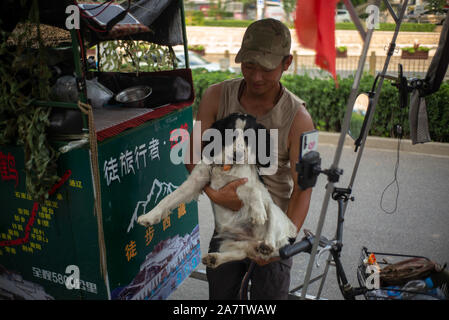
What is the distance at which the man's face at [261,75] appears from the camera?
2.10 metres

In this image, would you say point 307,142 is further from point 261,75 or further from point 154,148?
point 154,148

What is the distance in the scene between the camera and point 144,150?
9.75 feet

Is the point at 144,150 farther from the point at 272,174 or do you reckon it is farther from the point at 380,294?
the point at 380,294

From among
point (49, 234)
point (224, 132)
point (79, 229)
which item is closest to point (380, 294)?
point (224, 132)

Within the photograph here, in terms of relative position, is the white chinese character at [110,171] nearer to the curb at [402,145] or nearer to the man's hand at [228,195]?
the man's hand at [228,195]

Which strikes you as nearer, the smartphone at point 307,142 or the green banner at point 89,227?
the smartphone at point 307,142

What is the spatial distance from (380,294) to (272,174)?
1.01 meters

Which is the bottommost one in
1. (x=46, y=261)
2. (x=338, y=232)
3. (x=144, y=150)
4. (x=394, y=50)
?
(x=46, y=261)

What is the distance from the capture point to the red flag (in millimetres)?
1812

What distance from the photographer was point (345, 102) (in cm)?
772

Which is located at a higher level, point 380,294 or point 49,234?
point 49,234

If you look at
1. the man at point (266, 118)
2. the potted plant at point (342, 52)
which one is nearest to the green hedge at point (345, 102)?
the potted plant at point (342, 52)

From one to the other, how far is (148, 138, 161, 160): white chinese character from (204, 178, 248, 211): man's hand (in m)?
0.94

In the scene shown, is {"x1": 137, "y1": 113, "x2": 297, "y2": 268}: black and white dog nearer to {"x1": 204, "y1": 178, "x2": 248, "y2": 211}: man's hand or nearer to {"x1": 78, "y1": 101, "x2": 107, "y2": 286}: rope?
{"x1": 204, "y1": 178, "x2": 248, "y2": 211}: man's hand
